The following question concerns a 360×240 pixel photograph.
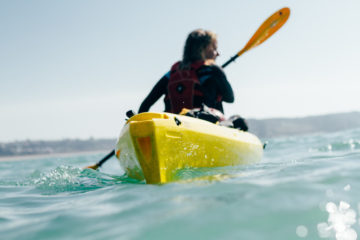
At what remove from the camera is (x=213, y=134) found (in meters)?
3.65

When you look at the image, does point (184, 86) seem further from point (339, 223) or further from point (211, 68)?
point (339, 223)

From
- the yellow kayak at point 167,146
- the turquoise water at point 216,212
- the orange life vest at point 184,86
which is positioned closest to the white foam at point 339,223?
the turquoise water at point 216,212

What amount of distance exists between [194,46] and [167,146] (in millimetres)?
1911

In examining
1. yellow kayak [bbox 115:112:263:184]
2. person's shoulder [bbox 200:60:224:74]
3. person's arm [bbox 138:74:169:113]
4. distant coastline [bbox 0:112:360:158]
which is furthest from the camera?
distant coastline [bbox 0:112:360:158]

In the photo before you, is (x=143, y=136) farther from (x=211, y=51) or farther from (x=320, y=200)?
(x=211, y=51)

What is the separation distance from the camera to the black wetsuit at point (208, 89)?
14.2 ft

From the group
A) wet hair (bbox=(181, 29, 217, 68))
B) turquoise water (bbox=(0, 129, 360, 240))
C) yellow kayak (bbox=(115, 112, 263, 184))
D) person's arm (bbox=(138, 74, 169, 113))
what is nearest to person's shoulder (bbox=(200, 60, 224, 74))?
wet hair (bbox=(181, 29, 217, 68))

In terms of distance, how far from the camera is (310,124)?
127188mm

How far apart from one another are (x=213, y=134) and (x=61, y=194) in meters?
1.79

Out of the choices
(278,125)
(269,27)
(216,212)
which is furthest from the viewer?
(278,125)

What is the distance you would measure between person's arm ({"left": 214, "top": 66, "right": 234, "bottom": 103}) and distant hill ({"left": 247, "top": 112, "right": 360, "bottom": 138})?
A: 11475 centimetres

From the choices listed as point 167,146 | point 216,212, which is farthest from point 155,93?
point 216,212

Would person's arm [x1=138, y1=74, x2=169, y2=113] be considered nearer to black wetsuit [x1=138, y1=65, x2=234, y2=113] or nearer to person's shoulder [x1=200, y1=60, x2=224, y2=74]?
black wetsuit [x1=138, y1=65, x2=234, y2=113]

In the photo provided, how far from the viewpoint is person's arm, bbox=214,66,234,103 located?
171 inches
